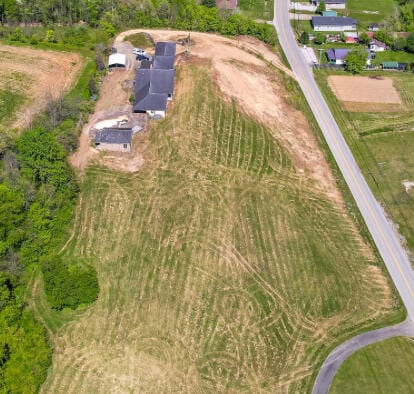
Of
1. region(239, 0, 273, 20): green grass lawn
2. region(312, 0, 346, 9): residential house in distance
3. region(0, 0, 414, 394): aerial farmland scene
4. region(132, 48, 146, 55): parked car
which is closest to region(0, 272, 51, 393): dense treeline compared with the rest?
region(0, 0, 414, 394): aerial farmland scene

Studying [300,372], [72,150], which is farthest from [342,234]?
[72,150]

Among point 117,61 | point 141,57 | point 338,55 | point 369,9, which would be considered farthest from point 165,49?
point 369,9

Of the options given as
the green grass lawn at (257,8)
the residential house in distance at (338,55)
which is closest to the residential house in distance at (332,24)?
the green grass lawn at (257,8)

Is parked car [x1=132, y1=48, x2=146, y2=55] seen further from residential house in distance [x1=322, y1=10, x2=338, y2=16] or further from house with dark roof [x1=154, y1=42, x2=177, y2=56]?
residential house in distance [x1=322, y1=10, x2=338, y2=16]

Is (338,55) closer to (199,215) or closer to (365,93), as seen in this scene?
(365,93)

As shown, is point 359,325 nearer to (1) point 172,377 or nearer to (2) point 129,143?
(1) point 172,377

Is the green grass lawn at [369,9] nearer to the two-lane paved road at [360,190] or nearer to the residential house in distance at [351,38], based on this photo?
the residential house in distance at [351,38]
